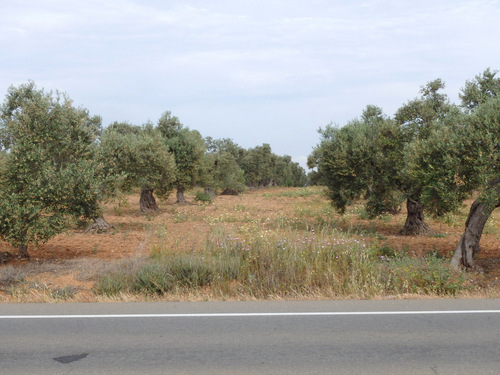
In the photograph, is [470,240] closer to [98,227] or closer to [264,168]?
[98,227]

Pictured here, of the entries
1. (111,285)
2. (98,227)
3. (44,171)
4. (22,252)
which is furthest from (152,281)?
(98,227)

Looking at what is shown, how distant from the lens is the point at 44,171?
12969 millimetres

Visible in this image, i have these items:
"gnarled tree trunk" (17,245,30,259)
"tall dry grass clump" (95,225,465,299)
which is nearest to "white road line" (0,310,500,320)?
"tall dry grass clump" (95,225,465,299)

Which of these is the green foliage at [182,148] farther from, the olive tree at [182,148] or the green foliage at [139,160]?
the green foliage at [139,160]

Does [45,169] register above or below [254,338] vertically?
above

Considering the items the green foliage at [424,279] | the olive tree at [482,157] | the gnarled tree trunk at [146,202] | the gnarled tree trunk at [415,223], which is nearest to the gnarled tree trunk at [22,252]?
the green foliage at [424,279]

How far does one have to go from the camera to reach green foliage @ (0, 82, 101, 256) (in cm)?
1308

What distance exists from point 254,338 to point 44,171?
A: 9193mm

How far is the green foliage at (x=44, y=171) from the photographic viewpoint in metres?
13.1

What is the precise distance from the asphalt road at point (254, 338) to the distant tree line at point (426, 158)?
5054 mm

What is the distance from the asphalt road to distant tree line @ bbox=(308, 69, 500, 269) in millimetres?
5054

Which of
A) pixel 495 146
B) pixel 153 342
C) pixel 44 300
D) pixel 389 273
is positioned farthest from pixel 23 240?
pixel 495 146

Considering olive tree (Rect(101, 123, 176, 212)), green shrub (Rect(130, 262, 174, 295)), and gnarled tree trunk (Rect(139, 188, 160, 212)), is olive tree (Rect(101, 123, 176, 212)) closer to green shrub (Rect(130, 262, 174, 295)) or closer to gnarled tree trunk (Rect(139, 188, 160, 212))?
gnarled tree trunk (Rect(139, 188, 160, 212))

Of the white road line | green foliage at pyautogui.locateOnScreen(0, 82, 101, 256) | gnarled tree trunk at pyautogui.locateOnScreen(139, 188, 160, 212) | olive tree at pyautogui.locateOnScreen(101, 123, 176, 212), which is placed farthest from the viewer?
gnarled tree trunk at pyautogui.locateOnScreen(139, 188, 160, 212)
